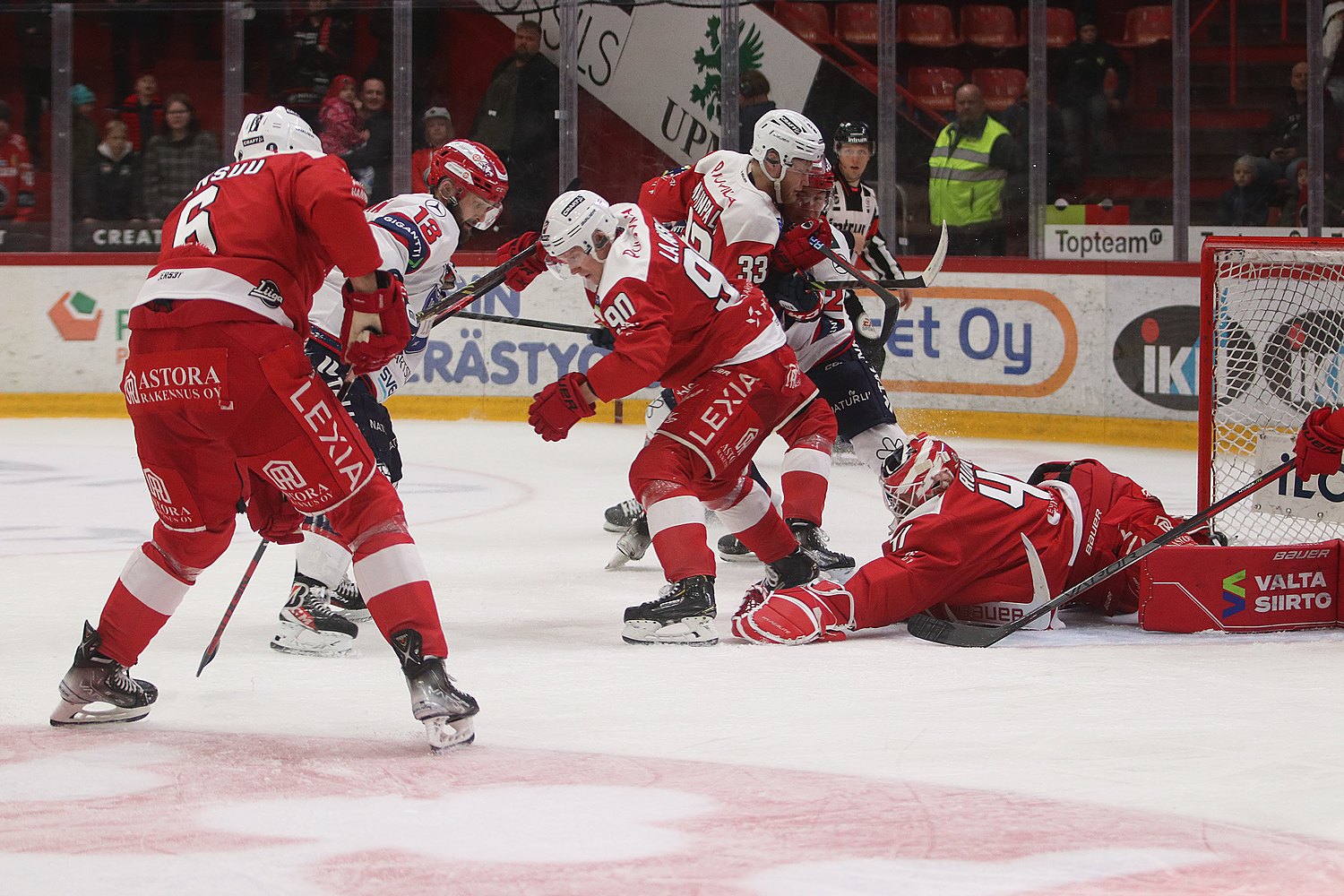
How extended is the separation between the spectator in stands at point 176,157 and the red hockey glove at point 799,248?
192 inches

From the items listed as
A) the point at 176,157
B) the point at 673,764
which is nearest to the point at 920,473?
the point at 673,764

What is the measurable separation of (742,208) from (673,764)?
2463 millimetres

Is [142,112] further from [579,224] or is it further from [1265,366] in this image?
[1265,366]

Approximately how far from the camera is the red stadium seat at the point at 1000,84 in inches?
342

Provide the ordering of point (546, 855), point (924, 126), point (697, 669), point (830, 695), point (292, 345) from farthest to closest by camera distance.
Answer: point (924, 126) → point (697, 669) → point (830, 695) → point (292, 345) → point (546, 855)

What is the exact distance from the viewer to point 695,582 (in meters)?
4.04

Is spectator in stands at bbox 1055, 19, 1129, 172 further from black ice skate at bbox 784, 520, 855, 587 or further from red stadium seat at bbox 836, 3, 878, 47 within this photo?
black ice skate at bbox 784, 520, 855, 587

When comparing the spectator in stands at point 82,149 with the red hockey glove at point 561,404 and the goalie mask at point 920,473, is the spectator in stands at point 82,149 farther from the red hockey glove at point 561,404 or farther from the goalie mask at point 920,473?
the goalie mask at point 920,473

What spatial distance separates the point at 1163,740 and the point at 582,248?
179cm

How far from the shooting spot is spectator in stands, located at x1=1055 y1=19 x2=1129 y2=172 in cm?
869

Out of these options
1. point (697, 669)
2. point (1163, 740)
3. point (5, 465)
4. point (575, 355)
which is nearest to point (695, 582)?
point (697, 669)

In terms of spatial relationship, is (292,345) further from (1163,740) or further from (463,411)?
(463,411)

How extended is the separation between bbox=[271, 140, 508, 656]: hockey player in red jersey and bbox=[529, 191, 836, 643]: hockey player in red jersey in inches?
10.8

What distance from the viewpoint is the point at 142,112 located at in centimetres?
955
